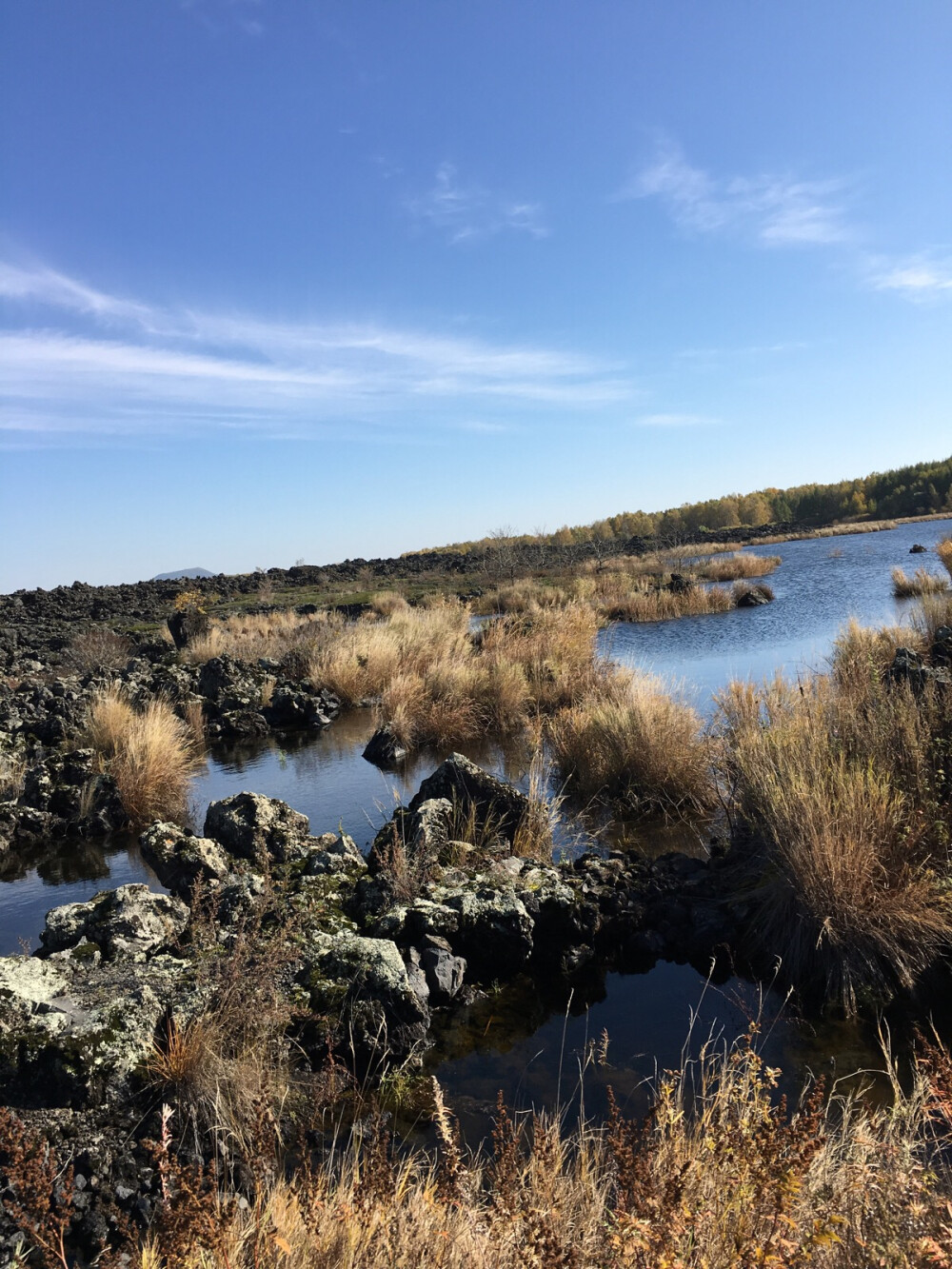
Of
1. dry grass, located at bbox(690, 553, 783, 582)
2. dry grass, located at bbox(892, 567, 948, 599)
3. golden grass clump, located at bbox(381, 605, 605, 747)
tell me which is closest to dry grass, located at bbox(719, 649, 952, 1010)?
golden grass clump, located at bbox(381, 605, 605, 747)

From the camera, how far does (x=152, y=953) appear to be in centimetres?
481

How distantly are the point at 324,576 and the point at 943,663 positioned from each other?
36.4m

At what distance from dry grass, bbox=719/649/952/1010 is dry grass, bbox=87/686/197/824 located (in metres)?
6.51

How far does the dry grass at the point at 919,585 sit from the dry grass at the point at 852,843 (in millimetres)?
13191

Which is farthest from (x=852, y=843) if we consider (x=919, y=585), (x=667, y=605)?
(x=667, y=605)

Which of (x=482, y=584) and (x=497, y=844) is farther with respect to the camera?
(x=482, y=584)

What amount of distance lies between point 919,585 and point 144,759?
1820 centimetres

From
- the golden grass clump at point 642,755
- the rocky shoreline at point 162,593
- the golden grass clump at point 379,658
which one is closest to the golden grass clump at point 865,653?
the golden grass clump at point 642,755

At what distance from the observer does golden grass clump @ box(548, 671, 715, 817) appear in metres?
8.05

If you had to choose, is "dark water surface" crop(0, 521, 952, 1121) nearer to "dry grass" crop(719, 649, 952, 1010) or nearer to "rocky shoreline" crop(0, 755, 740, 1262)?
"rocky shoreline" crop(0, 755, 740, 1262)

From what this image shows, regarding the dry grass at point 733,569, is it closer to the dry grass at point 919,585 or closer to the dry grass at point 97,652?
the dry grass at point 919,585

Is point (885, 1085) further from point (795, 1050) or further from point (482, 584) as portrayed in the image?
point (482, 584)

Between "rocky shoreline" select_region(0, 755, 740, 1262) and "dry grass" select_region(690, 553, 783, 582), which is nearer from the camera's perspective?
"rocky shoreline" select_region(0, 755, 740, 1262)

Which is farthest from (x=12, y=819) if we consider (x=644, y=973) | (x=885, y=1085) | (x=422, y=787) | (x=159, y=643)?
(x=159, y=643)
